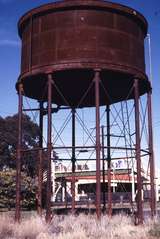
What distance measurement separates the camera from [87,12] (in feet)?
74.6

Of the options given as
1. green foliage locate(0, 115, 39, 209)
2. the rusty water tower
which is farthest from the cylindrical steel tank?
green foliage locate(0, 115, 39, 209)

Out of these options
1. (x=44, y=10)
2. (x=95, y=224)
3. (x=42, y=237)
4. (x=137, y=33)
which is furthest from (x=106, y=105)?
(x=42, y=237)

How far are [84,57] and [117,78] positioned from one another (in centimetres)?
225

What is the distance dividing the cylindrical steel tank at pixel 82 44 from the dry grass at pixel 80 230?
23.2 ft

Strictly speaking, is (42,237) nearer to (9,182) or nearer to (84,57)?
(84,57)

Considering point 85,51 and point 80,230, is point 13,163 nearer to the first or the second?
point 85,51

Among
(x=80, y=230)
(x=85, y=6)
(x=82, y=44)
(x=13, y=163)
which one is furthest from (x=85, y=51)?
(x=13, y=163)

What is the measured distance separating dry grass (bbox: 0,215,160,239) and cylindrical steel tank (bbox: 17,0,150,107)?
708 cm

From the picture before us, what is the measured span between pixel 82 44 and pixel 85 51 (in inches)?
15.5

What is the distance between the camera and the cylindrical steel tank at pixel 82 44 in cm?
2227

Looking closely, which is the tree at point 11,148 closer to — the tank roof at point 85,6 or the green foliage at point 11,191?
the green foliage at point 11,191

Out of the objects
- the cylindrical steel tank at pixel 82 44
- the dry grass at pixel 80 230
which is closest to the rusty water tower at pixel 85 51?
the cylindrical steel tank at pixel 82 44

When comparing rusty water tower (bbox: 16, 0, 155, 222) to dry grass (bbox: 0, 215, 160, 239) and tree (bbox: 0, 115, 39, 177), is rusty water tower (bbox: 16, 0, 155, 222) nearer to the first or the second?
dry grass (bbox: 0, 215, 160, 239)

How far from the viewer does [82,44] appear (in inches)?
880
